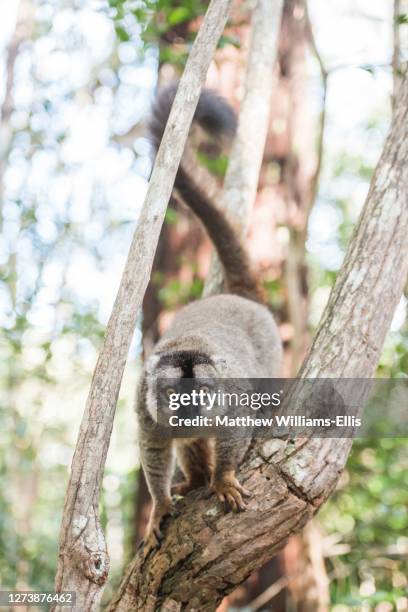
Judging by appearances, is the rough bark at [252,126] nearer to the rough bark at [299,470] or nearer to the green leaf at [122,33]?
the green leaf at [122,33]

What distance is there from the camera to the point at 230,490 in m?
2.78

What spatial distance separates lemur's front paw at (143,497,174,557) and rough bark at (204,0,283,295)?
1.70 meters

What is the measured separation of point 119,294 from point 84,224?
19.4 ft

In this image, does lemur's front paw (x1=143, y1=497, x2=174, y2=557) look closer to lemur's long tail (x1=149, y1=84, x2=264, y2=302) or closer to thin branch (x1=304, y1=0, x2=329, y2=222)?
lemur's long tail (x1=149, y1=84, x2=264, y2=302)

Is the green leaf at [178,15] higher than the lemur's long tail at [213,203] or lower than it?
higher

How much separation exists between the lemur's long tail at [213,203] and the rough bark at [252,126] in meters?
0.12

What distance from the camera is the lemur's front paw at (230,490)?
272 cm

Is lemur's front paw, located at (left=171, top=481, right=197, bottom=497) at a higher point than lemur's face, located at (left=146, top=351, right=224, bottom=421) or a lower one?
lower

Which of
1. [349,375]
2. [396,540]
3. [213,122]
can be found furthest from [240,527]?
[396,540]

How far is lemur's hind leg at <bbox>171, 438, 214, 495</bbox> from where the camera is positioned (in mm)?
3506

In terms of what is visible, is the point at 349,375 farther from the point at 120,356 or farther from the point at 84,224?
the point at 84,224

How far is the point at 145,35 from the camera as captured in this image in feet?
15.0

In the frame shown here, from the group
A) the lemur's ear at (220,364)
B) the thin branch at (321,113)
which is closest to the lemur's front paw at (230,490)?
the lemur's ear at (220,364)

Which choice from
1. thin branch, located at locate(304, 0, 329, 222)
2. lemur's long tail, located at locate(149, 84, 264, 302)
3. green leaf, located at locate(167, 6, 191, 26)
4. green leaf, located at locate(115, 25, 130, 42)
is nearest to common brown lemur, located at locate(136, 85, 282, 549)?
lemur's long tail, located at locate(149, 84, 264, 302)
